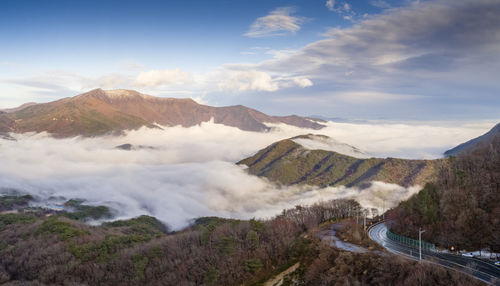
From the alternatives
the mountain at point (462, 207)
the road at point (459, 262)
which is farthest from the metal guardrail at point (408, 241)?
the road at point (459, 262)

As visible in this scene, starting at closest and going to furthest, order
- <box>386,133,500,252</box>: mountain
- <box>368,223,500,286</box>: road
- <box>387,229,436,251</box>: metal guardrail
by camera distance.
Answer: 1. <box>368,223,500,286</box>: road
2. <box>386,133,500,252</box>: mountain
3. <box>387,229,436,251</box>: metal guardrail

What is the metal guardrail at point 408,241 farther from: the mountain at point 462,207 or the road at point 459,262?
the road at point 459,262

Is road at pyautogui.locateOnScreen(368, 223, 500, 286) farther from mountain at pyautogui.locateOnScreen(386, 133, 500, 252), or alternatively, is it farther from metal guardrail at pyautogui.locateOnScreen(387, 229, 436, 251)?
mountain at pyautogui.locateOnScreen(386, 133, 500, 252)

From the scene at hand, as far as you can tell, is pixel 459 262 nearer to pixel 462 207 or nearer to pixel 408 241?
pixel 408 241

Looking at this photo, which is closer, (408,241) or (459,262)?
(459,262)

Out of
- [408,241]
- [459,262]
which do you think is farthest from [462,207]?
[459,262]

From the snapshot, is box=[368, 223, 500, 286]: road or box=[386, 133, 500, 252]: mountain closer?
box=[368, 223, 500, 286]: road

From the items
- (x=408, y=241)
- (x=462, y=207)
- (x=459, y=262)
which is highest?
(x=462, y=207)

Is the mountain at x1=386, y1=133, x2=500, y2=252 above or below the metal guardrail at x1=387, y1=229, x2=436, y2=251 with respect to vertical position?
above

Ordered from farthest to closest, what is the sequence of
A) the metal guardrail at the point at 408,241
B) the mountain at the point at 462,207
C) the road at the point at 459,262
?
the metal guardrail at the point at 408,241 → the mountain at the point at 462,207 → the road at the point at 459,262

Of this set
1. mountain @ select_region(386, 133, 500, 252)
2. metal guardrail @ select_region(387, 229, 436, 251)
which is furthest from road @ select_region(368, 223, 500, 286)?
mountain @ select_region(386, 133, 500, 252)
